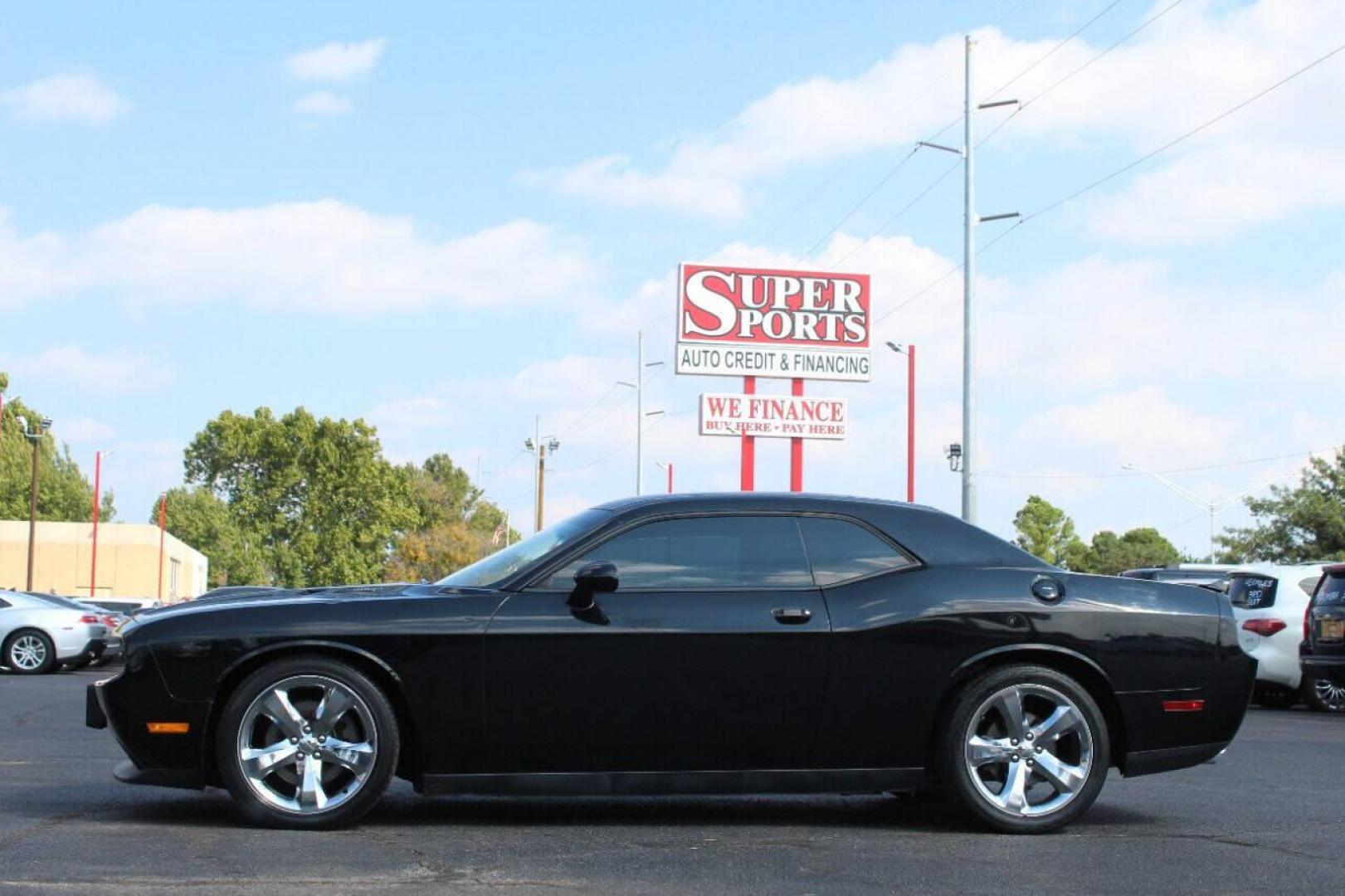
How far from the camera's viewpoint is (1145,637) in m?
7.17

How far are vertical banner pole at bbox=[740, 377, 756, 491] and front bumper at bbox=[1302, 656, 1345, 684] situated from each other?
18325 mm

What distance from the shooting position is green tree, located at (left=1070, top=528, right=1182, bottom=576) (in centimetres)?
9338

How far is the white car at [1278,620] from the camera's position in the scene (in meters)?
17.9

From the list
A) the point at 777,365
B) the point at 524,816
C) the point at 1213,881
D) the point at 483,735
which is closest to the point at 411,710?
the point at 483,735

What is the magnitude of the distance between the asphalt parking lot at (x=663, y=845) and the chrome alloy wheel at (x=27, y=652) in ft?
50.5

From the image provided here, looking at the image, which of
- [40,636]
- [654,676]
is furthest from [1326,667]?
[40,636]

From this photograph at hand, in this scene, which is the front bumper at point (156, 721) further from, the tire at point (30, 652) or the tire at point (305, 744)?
the tire at point (30, 652)

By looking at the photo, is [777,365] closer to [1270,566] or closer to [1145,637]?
[1270,566]

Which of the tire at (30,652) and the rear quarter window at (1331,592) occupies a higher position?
the rear quarter window at (1331,592)

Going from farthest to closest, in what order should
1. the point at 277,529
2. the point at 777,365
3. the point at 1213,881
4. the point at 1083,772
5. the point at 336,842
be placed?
the point at 277,529, the point at 777,365, the point at 1083,772, the point at 336,842, the point at 1213,881

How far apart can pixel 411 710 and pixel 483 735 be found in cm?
31

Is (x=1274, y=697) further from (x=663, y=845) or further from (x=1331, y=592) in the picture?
(x=663, y=845)

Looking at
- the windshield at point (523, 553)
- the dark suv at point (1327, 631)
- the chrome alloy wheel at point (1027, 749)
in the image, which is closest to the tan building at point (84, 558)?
the dark suv at point (1327, 631)

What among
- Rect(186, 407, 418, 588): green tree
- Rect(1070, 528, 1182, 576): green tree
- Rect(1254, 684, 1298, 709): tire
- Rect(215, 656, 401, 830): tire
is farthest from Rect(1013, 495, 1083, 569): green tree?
Rect(215, 656, 401, 830): tire
